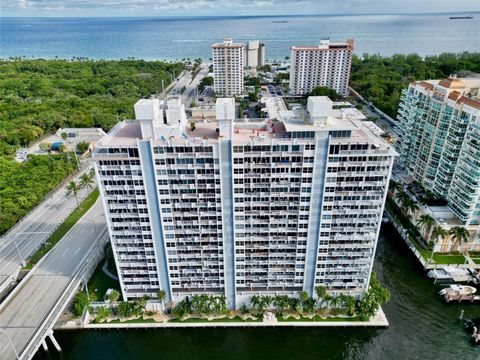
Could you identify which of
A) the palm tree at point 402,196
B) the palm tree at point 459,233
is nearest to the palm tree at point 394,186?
the palm tree at point 402,196

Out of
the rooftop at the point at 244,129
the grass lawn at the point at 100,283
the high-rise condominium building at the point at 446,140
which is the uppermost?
the rooftop at the point at 244,129

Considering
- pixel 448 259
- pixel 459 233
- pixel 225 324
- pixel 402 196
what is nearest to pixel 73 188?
pixel 225 324

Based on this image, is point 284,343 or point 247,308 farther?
point 247,308

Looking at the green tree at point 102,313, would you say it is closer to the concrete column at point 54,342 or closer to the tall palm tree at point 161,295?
the concrete column at point 54,342

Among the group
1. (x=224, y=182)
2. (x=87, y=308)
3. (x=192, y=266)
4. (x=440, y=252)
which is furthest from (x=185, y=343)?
(x=440, y=252)

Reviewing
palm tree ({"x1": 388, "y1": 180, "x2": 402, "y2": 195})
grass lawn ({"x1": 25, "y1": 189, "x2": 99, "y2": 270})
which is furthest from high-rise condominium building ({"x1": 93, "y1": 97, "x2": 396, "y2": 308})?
palm tree ({"x1": 388, "y1": 180, "x2": 402, "y2": 195})

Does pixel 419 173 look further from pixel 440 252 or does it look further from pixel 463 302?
pixel 463 302

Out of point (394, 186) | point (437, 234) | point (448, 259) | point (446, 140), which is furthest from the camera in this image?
point (394, 186)

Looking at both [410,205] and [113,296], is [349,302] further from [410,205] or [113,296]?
[113,296]
